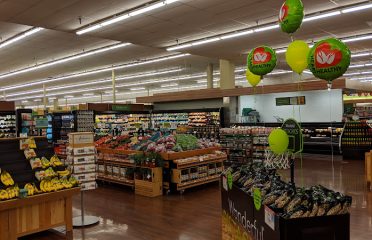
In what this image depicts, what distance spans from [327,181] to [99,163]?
568cm

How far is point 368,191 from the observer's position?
7.31m

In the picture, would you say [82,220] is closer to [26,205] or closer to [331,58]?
[26,205]

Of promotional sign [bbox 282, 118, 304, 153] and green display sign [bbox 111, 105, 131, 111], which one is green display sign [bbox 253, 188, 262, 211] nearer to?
promotional sign [bbox 282, 118, 304, 153]

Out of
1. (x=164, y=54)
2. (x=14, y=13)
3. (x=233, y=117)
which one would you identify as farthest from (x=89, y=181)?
(x=164, y=54)

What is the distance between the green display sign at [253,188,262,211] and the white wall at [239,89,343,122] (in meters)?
10.5

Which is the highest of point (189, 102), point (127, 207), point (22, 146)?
point (189, 102)

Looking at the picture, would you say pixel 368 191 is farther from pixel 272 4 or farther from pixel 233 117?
pixel 233 117

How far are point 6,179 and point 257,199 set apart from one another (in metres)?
3.63

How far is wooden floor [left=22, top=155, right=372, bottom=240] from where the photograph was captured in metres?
4.98

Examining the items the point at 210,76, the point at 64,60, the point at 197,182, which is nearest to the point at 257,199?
the point at 197,182

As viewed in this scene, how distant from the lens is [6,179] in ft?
15.8

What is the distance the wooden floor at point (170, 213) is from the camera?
498 cm

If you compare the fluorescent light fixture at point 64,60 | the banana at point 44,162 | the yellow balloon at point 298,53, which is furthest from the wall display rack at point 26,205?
the fluorescent light fixture at point 64,60

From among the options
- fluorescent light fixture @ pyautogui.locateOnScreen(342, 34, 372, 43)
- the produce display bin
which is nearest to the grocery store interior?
the produce display bin
